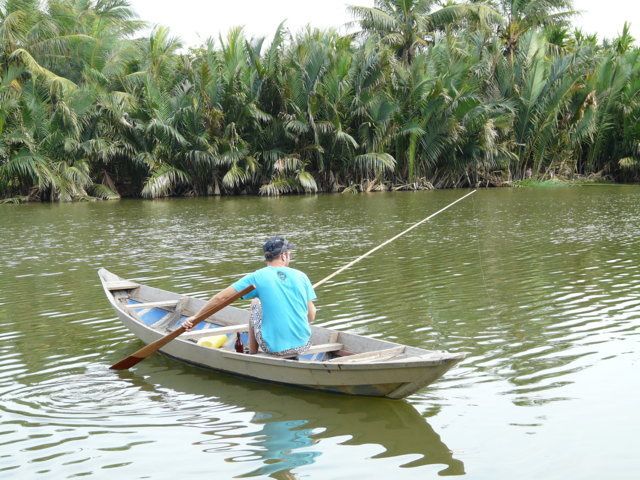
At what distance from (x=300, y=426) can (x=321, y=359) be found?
3.84ft

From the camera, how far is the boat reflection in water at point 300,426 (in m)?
5.39

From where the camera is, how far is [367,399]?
6.45m

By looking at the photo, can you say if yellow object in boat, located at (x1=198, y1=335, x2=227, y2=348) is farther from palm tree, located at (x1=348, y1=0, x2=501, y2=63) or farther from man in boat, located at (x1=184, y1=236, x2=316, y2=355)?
A: palm tree, located at (x1=348, y1=0, x2=501, y2=63)

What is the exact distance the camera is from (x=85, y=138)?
3291 cm

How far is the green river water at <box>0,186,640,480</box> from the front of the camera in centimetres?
536

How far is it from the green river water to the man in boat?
407mm

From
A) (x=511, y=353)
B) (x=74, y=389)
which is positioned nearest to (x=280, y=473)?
(x=74, y=389)

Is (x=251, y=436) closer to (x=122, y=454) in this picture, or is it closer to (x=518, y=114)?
(x=122, y=454)

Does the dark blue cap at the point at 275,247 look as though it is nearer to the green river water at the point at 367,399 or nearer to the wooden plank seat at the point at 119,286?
the green river water at the point at 367,399

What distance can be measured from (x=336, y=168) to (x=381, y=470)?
96.0 ft

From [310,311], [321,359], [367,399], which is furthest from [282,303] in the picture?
[367,399]

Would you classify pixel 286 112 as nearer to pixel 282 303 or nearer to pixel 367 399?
pixel 282 303

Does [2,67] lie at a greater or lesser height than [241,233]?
greater

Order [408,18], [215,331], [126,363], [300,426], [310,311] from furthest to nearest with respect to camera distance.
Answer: [408,18] < [215,331] < [126,363] < [310,311] < [300,426]
